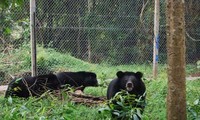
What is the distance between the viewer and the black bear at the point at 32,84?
7523 millimetres

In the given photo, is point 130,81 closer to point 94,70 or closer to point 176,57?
point 176,57

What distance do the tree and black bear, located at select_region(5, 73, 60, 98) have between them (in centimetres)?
369

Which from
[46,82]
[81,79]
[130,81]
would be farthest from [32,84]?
[130,81]

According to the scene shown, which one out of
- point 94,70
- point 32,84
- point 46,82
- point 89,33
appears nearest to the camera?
point 32,84

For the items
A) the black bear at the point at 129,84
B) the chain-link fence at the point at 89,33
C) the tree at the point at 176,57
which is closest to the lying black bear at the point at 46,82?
the chain-link fence at the point at 89,33

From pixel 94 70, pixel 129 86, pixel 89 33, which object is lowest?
pixel 94 70

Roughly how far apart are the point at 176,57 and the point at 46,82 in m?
4.34

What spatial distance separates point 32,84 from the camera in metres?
7.78

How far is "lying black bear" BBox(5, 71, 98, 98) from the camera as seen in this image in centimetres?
756

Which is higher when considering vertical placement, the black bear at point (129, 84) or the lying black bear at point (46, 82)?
the black bear at point (129, 84)

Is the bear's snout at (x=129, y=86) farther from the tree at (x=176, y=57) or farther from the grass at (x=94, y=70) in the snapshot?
the tree at (x=176, y=57)

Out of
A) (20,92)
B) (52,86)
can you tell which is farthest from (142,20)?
(20,92)

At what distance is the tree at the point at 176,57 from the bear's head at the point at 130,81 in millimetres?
1741

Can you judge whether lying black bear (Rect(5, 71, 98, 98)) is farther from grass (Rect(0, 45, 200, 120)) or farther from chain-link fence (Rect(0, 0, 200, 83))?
chain-link fence (Rect(0, 0, 200, 83))
